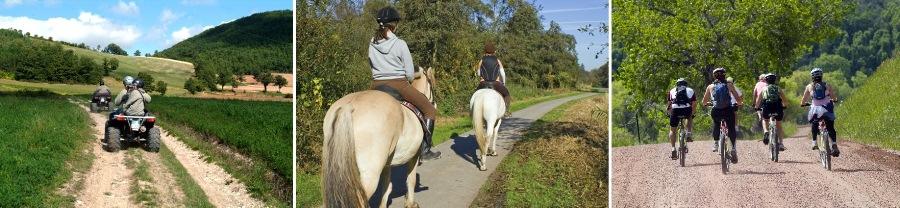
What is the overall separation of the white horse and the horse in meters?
0.68

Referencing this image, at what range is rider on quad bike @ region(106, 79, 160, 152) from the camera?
685 cm

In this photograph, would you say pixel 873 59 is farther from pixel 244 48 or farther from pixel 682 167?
pixel 244 48

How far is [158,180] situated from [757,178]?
18.8 ft

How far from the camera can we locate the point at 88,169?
22.2 ft

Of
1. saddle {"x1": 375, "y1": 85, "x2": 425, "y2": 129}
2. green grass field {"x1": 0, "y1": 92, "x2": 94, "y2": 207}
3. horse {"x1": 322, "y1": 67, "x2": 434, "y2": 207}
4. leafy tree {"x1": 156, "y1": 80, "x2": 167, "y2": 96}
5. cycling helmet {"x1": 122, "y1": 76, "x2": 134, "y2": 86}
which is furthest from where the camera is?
leafy tree {"x1": 156, "y1": 80, "x2": 167, "y2": 96}

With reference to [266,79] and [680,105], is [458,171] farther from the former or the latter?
[266,79]

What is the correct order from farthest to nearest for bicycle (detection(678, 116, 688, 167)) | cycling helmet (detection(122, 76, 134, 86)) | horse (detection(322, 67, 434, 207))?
cycling helmet (detection(122, 76, 134, 86)) < bicycle (detection(678, 116, 688, 167)) < horse (detection(322, 67, 434, 207))

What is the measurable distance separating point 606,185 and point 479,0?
5.99 ft

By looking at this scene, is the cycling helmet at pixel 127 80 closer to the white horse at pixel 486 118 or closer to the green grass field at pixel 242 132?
the green grass field at pixel 242 132

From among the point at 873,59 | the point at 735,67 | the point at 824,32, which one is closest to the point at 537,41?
the point at 735,67

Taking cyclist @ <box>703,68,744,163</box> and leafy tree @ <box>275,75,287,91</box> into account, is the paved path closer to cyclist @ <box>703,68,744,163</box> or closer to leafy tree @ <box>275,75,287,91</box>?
cyclist @ <box>703,68,744,163</box>

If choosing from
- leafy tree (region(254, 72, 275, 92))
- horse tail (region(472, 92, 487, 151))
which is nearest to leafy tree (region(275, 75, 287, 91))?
leafy tree (region(254, 72, 275, 92))

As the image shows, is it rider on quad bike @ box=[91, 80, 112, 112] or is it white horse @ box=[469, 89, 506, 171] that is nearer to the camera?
white horse @ box=[469, 89, 506, 171]

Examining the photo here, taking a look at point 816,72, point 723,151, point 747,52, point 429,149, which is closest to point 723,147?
point 723,151
